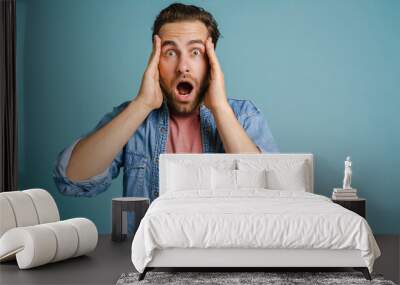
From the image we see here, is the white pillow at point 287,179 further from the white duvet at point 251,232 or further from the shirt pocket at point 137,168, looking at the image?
the white duvet at point 251,232

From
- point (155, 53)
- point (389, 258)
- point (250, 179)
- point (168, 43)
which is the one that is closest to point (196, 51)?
point (168, 43)

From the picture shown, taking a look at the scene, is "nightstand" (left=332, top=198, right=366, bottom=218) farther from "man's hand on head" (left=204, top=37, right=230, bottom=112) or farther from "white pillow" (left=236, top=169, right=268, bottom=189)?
"man's hand on head" (left=204, top=37, right=230, bottom=112)

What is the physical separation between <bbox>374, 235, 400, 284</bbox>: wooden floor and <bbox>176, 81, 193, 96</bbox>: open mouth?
2472 mm

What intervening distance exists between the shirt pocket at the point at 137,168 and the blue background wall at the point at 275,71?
0.17 meters

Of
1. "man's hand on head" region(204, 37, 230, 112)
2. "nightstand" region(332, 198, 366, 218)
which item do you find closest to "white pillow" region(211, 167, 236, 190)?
"man's hand on head" region(204, 37, 230, 112)

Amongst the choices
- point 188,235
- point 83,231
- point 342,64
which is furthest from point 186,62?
point 188,235

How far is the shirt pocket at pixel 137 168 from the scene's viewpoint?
21.6ft

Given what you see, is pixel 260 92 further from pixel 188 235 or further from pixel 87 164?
pixel 188 235

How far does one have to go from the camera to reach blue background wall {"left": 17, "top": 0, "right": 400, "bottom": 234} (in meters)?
6.64

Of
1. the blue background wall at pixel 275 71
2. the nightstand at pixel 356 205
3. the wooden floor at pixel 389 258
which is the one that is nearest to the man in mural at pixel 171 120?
the blue background wall at pixel 275 71

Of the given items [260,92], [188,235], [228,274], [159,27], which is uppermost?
[159,27]

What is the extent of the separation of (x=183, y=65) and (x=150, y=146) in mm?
918

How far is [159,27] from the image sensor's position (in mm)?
6645

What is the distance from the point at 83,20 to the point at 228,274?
3.39 meters
